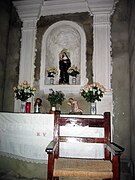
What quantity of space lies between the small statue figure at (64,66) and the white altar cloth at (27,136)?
1.34m

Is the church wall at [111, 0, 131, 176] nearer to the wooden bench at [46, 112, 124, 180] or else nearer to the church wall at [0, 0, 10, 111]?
the wooden bench at [46, 112, 124, 180]

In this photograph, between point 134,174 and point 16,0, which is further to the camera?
point 16,0

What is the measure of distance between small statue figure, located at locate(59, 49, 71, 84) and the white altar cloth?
134cm

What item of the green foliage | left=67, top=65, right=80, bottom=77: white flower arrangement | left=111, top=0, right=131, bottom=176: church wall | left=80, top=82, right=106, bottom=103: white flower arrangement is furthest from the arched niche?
left=111, top=0, right=131, bottom=176: church wall

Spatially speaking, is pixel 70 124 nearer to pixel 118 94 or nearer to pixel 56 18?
pixel 118 94

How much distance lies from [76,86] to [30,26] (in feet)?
6.29

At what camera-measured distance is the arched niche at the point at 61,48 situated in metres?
3.95

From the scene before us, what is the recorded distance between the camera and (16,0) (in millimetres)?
4422

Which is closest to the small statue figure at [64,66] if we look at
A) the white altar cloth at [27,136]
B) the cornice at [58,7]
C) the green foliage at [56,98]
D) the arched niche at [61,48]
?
the arched niche at [61,48]

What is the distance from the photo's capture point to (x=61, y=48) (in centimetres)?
439

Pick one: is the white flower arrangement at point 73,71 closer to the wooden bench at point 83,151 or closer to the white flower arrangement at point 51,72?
the white flower arrangement at point 51,72

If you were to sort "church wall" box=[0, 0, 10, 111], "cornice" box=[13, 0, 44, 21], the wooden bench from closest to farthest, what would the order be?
1. the wooden bench
2. "church wall" box=[0, 0, 10, 111]
3. "cornice" box=[13, 0, 44, 21]

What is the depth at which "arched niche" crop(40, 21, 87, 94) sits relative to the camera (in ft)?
13.0

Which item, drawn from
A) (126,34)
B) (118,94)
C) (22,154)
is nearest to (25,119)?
(22,154)
